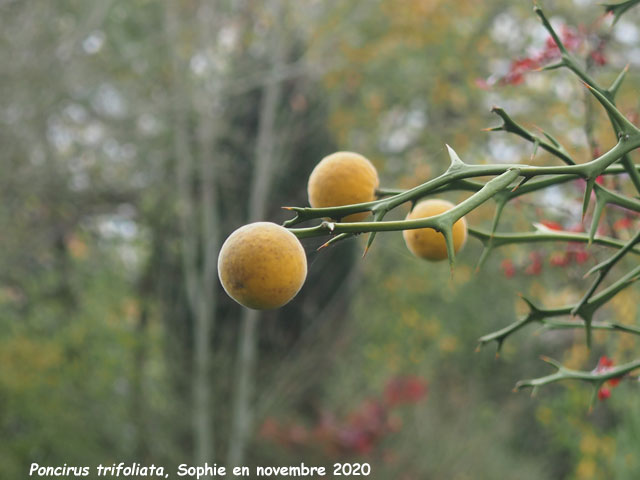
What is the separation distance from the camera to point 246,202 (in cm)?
418

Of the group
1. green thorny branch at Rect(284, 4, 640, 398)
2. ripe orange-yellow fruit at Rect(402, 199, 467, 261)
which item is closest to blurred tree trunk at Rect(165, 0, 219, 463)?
ripe orange-yellow fruit at Rect(402, 199, 467, 261)

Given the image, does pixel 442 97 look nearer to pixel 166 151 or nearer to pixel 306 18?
pixel 306 18

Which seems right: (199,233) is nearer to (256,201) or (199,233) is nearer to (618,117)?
(256,201)

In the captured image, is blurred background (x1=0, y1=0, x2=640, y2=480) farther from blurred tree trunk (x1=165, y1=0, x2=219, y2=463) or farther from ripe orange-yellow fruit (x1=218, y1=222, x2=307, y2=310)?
ripe orange-yellow fruit (x1=218, y1=222, x2=307, y2=310)

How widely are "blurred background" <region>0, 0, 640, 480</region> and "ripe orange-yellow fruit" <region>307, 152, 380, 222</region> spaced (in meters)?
2.62

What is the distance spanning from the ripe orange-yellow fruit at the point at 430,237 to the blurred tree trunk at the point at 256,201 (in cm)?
314

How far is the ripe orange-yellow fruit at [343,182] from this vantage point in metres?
0.66

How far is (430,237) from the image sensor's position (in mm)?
714

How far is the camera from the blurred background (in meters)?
3.73

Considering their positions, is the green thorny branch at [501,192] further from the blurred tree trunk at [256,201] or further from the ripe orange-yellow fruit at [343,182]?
the blurred tree trunk at [256,201]

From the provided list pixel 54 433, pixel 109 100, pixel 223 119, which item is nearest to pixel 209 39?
pixel 223 119

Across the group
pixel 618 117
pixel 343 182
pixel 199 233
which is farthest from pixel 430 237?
pixel 199 233

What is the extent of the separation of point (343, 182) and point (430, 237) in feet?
0.40

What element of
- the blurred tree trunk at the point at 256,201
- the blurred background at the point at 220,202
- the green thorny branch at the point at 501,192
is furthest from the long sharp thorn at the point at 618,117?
the blurred tree trunk at the point at 256,201
